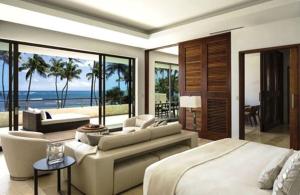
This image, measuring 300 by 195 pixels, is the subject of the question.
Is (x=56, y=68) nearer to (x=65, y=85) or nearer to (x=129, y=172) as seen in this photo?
(x=65, y=85)

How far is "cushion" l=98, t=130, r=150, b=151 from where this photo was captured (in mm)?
2660

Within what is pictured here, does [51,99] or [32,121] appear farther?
[51,99]

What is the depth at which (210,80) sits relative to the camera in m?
5.56

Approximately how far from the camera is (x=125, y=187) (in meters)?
2.73

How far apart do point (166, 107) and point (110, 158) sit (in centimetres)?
634

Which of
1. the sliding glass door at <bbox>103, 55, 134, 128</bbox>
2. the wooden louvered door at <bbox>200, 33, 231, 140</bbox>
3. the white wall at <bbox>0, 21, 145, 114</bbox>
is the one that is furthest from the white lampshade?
the sliding glass door at <bbox>103, 55, 134, 128</bbox>

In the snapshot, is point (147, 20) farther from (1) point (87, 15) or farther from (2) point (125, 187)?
(2) point (125, 187)

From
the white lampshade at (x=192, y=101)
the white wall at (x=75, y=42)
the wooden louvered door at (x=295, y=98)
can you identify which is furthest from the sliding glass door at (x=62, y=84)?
the wooden louvered door at (x=295, y=98)

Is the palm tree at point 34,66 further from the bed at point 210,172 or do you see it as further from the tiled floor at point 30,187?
the bed at point 210,172

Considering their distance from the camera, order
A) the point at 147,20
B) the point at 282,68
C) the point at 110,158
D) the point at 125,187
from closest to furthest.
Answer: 1. the point at 110,158
2. the point at 125,187
3. the point at 147,20
4. the point at 282,68

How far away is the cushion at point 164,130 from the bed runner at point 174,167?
896 millimetres

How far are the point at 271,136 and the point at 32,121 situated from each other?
267 inches

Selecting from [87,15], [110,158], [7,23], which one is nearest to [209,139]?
[110,158]

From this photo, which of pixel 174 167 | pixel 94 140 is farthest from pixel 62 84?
pixel 174 167
